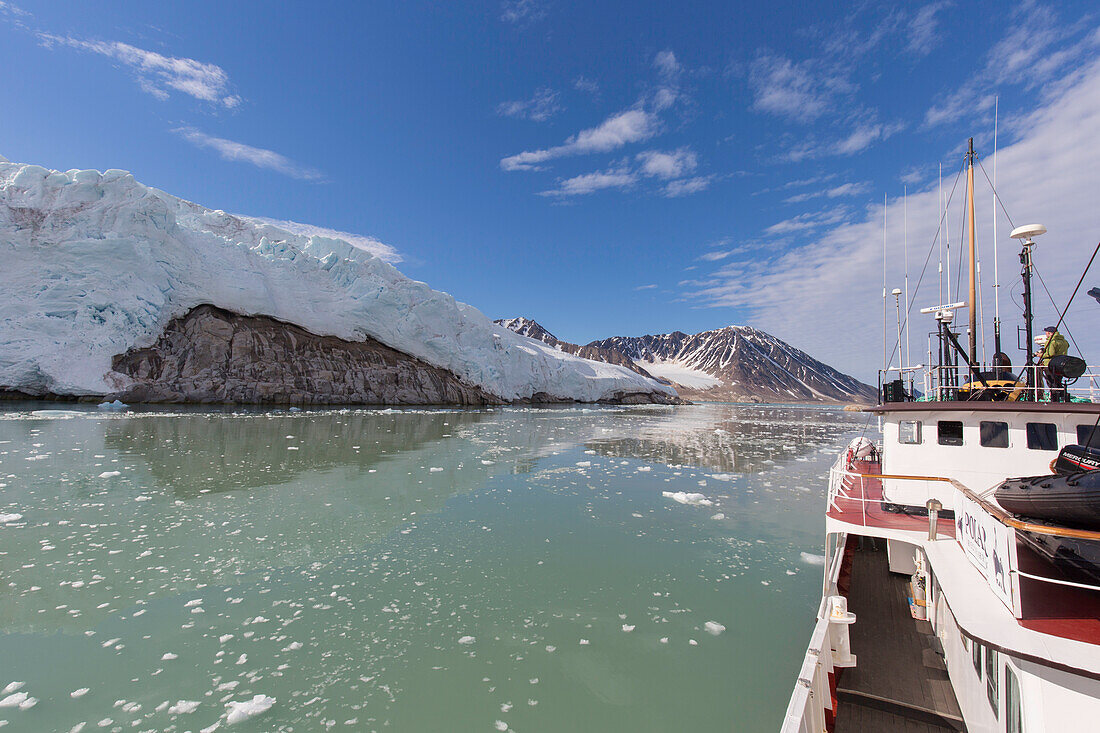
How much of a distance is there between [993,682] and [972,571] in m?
0.79

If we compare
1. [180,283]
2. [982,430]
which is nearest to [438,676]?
[982,430]

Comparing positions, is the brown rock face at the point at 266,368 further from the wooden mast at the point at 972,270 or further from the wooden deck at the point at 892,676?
the wooden mast at the point at 972,270

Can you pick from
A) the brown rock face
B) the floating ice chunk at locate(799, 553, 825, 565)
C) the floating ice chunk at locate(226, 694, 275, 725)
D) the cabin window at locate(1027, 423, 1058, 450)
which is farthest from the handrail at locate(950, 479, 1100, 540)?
the brown rock face

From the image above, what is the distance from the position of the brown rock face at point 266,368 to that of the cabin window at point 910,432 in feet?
153

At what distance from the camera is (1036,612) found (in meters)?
2.89

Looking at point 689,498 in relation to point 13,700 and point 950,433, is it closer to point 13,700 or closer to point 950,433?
point 950,433

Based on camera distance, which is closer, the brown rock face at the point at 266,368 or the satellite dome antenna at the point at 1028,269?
the satellite dome antenna at the point at 1028,269

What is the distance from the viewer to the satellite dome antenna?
682 cm

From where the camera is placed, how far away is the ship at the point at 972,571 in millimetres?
2725

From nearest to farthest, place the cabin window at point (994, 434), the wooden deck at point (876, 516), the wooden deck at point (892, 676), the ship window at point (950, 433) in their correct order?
1. the wooden deck at point (892, 676)
2. the wooden deck at point (876, 516)
3. the cabin window at point (994, 434)
4. the ship window at point (950, 433)

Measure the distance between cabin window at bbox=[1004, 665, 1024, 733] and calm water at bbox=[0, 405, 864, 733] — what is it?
1571 mm

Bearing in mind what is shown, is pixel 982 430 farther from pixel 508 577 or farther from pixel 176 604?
pixel 176 604

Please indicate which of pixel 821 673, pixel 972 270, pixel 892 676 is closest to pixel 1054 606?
pixel 821 673

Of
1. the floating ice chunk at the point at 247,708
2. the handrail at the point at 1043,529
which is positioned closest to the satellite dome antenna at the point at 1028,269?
the handrail at the point at 1043,529
